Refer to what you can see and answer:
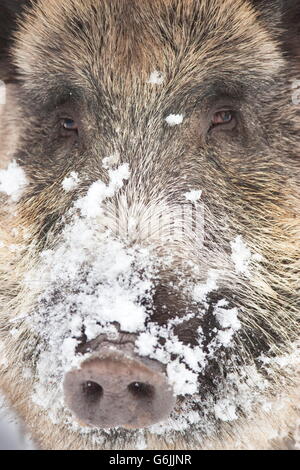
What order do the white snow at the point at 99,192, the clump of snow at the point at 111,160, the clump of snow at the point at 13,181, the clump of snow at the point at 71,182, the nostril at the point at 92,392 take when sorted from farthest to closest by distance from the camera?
1. the clump of snow at the point at 13,181
2. the clump of snow at the point at 71,182
3. the clump of snow at the point at 111,160
4. the white snow at the point at 99,192
5. the nostril at the point at 92,392

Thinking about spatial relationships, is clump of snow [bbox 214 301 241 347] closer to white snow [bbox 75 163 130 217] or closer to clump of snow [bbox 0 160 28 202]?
white snow [bbox 75 163 130 217]

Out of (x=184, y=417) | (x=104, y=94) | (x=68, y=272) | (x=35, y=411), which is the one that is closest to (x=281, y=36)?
(x=104, y=94)

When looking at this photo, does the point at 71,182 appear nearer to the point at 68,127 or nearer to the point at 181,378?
the point at 68,127

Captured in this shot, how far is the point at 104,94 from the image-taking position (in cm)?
358

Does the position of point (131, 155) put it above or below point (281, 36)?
below

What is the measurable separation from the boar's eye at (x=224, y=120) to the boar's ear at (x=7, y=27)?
4.48ft

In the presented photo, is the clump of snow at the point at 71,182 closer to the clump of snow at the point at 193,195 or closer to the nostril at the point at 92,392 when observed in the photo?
the clump of snow at the point at 193,195

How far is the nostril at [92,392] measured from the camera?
9.62 feet

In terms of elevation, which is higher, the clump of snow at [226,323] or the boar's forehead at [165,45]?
the boar's forehead at [165,45]

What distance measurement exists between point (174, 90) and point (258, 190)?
0.69 meters

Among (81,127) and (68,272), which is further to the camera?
(81,127)

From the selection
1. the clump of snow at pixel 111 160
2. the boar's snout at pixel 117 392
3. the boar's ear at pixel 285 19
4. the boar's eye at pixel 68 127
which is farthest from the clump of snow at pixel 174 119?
the boar's snout at pixel 117 392

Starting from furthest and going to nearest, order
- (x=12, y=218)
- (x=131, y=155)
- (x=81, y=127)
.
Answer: (x=12, y=218), (x=81, y=127), (x=131, y=155)

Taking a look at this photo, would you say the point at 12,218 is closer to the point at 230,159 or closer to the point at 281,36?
the point at 230,159
